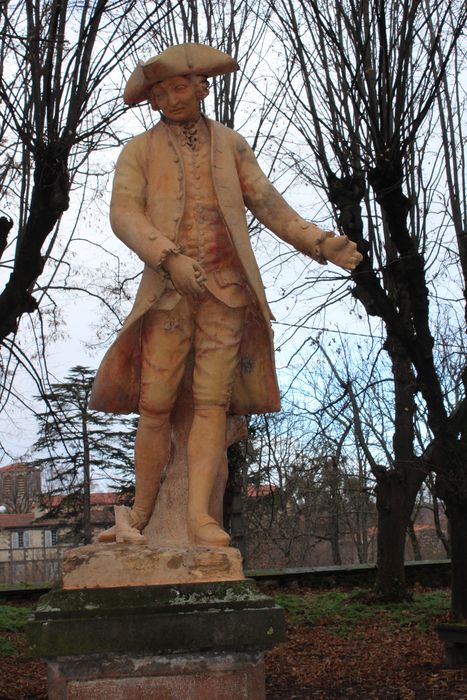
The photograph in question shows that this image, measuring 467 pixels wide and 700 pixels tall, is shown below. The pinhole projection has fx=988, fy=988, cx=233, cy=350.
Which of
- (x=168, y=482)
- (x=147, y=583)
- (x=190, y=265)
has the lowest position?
(x=147, y=583)

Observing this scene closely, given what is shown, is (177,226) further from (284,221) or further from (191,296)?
(284,221)

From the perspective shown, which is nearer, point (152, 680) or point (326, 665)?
point (152, 680)

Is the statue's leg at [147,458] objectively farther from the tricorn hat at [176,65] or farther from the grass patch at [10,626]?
the grass patch at [10,626]

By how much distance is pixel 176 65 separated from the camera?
14.5 feet

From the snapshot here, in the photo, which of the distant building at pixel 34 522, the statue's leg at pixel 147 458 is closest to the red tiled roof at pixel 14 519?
the distant building at pixel 34 522

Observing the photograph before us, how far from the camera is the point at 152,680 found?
12.4ft

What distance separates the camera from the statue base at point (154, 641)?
3727 millimetres

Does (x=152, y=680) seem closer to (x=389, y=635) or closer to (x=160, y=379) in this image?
(x=160, y=379)

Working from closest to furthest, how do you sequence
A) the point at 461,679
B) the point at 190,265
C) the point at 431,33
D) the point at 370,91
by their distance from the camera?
the point at 190,265 < the point at 461,679 < the point at 370,91 < the point at 431,33

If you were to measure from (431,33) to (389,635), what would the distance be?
21.0ft

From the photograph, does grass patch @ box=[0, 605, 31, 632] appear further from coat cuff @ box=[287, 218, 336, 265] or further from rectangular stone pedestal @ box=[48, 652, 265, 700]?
coat cuff @ box=[287, 218, 336, 265]

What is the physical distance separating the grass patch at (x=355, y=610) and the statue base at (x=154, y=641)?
759cm

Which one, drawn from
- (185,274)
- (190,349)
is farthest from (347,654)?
(185,274)

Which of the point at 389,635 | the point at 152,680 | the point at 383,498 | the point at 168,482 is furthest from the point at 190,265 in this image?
the point at 383,498
